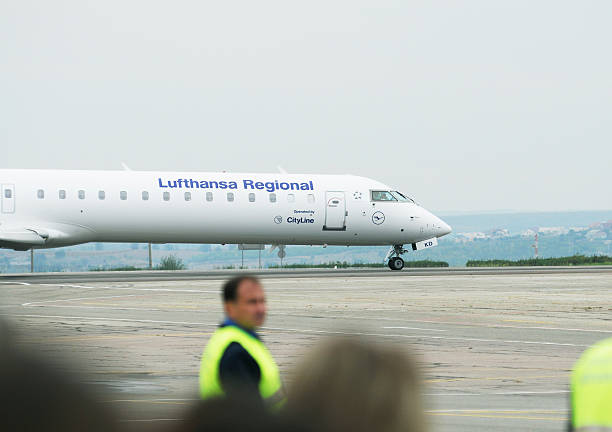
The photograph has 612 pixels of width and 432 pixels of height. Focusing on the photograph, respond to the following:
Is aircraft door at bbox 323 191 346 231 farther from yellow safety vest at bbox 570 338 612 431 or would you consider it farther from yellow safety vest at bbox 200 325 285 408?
yellow safety vest at bbox 570 338 612 431

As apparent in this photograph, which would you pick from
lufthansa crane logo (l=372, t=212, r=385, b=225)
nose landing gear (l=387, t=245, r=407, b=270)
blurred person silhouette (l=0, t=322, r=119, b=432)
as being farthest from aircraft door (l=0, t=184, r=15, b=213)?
blurred person silhouette (l=0, t=322, r=119, b=432)

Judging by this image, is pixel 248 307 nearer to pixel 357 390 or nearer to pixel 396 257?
pixel 357 390

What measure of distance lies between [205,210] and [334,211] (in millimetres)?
5263

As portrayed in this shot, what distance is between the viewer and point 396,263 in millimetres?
46156

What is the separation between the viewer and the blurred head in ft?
5.65

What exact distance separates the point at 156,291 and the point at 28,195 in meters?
10.6

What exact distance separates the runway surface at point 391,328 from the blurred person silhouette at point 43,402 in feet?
0.22

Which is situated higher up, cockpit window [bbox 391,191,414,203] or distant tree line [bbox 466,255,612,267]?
cockpit window [bbox 391,191,414,203]

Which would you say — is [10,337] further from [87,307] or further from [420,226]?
[420,226]

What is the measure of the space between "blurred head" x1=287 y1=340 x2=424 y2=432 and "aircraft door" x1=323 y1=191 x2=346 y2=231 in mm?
40020

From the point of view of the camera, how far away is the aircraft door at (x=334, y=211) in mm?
42031

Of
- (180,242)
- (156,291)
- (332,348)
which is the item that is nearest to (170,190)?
(180,242)

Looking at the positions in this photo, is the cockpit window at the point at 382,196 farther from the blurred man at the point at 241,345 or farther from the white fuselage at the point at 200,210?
the blurred man at the point at 241,345

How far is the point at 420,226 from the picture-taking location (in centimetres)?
4366
